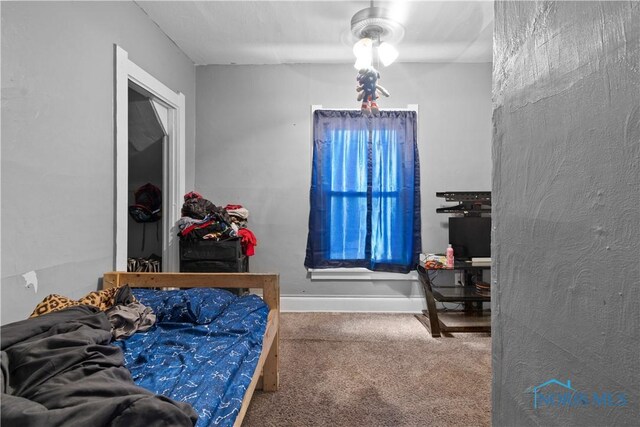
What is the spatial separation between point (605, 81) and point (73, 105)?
2.21 meters

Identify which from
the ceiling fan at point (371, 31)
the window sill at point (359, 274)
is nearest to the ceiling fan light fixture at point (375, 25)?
the ceiling fan at point (371, 31)

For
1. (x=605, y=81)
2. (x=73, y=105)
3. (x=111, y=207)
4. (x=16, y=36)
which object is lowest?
(x=111, y=207)

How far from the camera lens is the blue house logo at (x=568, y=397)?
Result: 0.40 m

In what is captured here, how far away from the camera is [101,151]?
202 cm

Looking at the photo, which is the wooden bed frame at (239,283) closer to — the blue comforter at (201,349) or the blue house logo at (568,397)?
the blue comforter at (201,349)

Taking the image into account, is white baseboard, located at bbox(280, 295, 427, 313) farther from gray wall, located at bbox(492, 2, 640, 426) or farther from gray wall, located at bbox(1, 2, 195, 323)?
gray wall, located at bbox(492, 2, 640, 426)

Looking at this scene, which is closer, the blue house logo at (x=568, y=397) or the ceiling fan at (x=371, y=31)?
the blue house logo at (x=568, y=397)

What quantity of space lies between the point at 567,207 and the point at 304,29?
2.85 meters

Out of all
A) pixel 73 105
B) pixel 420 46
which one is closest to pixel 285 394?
pixel 73 105

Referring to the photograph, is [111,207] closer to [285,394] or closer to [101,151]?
[101,151]

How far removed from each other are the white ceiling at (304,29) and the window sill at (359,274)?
2184 mm

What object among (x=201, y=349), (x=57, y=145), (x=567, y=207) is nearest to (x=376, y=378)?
(x=201, y=349)

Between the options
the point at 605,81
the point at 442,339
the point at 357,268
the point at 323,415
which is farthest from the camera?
the point at 357,268

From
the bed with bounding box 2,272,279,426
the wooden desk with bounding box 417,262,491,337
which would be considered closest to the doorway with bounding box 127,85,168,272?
the bed with bounding box 2,272,279,426
